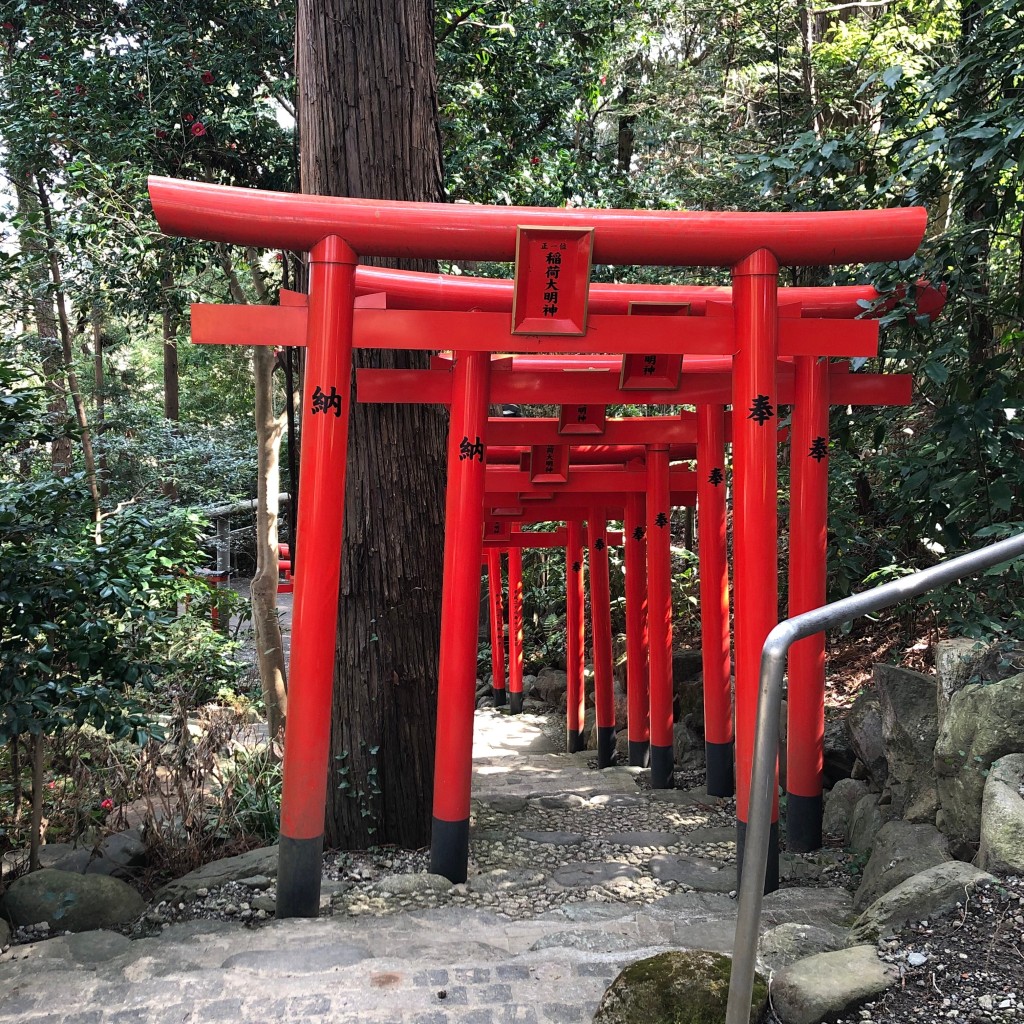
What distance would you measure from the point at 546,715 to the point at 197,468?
6306 millimetres

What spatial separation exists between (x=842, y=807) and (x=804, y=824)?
0.46 metres

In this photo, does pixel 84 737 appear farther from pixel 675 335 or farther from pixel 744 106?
pixel 744 106

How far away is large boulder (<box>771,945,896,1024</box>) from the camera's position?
2.62 metres

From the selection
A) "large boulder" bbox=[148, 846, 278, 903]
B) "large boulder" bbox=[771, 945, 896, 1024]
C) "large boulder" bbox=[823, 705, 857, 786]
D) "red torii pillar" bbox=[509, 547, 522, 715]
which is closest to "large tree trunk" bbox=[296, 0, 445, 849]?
"large boulder" bbox=[148, 846, 278, 903]

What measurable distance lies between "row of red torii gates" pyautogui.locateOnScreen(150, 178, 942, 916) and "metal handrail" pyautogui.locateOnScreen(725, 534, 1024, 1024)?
2.32 meters

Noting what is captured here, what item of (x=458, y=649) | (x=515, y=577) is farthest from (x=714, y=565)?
(x=515, y=577)

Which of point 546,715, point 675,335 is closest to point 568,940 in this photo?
point 675,335

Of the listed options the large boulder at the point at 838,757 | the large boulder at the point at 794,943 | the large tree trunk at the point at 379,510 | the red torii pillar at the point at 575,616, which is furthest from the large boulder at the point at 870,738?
the red torii pillar at the point at 575,616

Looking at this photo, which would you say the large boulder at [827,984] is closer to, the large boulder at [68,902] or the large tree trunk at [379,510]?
the large boulder at [68,902]

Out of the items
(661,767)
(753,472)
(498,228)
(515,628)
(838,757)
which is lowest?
(661,767)

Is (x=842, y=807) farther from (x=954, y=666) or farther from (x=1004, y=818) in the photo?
(x=1004, y=818)

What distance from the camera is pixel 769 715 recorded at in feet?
6.56

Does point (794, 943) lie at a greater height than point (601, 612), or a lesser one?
lesser

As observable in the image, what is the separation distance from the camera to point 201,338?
4.46 m
